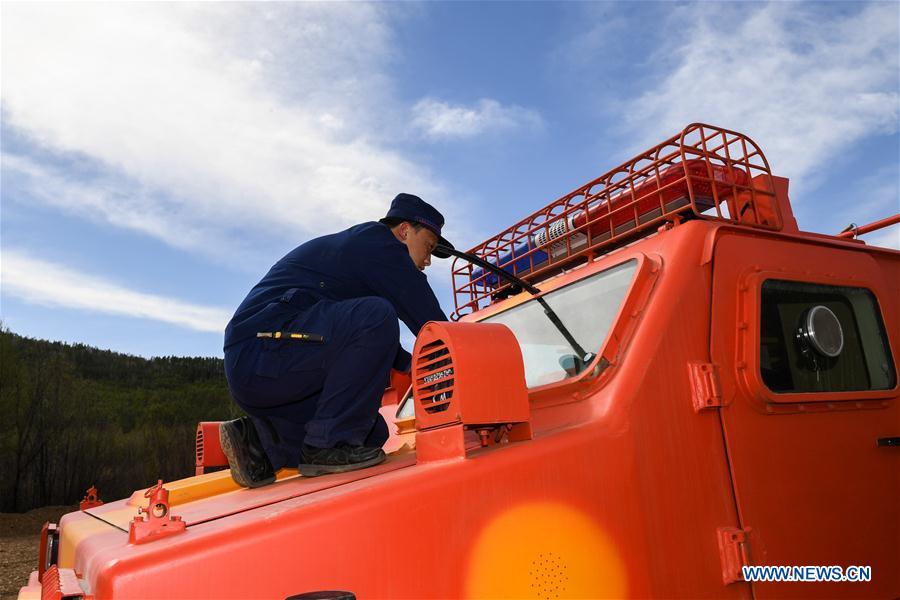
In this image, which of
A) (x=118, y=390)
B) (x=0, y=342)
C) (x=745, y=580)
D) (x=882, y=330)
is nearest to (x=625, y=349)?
(x=745, y=580)

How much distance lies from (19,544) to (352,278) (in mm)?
14903

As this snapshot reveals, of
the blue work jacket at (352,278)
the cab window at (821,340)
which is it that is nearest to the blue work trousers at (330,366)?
the blue work jacket at (352,278)

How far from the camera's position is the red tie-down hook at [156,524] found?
167 cm

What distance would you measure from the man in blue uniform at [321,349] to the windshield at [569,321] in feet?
1.86

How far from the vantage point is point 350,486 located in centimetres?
183

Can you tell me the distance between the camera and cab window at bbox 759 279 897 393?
2590 mm

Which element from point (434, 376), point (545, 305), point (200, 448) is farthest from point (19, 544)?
point (434, 376)

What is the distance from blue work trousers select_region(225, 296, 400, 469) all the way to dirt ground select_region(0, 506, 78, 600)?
9035mm

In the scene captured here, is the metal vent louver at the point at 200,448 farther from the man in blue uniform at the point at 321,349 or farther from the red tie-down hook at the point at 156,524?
the red tie-down hook at the point at 156,524

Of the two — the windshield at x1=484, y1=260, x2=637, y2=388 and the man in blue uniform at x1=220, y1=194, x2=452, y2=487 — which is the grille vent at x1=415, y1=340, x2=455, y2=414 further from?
the windshield at x1=484, y1=260, x2=637, y2=388

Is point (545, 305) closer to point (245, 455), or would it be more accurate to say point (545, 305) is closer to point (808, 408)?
point (808, 408)

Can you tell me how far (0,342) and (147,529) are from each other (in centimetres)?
1994

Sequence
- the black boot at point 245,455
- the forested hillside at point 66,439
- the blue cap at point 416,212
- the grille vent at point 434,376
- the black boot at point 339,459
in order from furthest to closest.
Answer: the forested hillside at point 66,439 < the blue cap at point 416,212 < the black boot at point 245,455 < the black boot at point 339,459 < the grille vent at point 434,376

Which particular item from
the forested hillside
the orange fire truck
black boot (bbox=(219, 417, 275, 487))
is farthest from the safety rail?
the forested hillside
